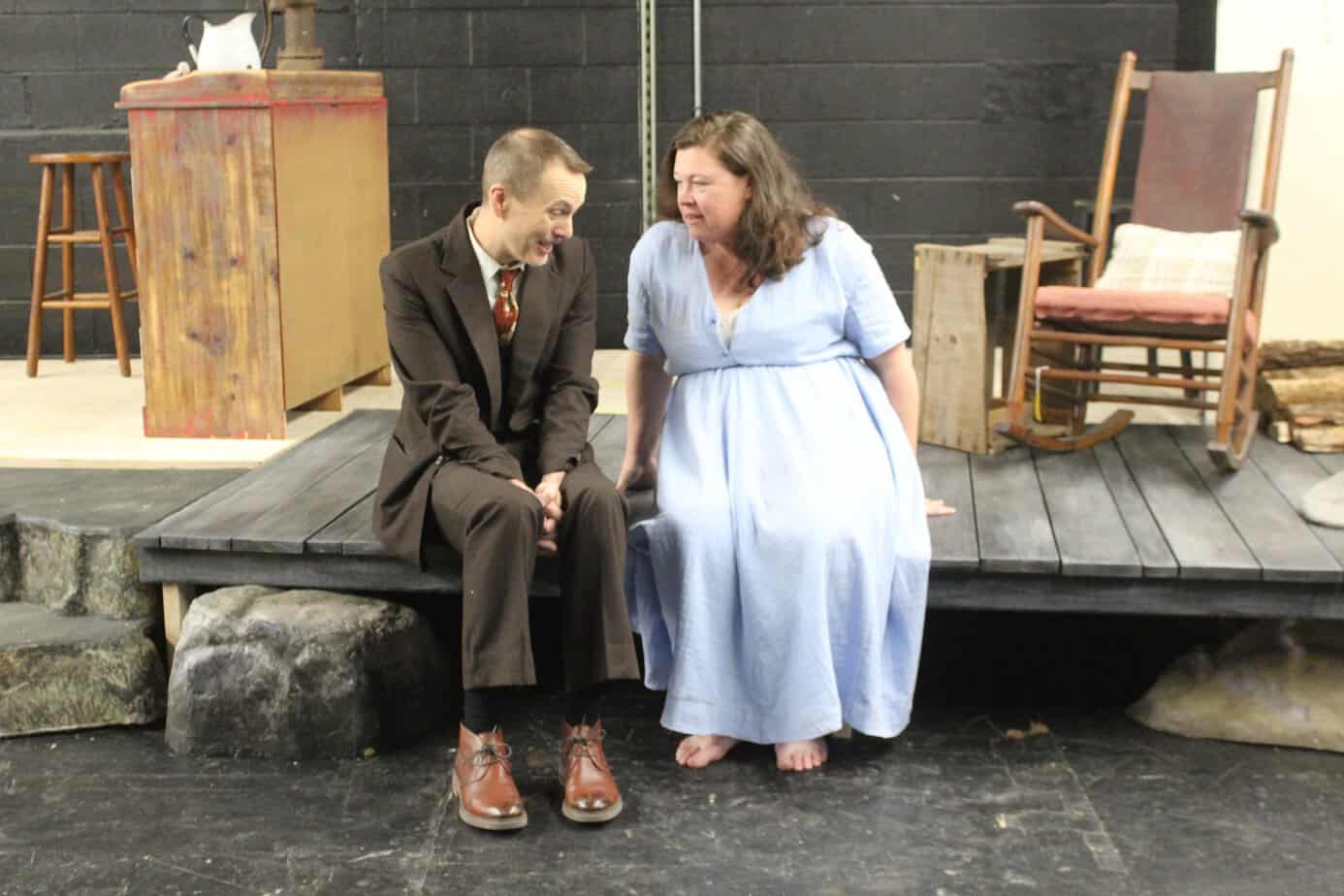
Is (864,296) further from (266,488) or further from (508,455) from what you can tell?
(266,488)

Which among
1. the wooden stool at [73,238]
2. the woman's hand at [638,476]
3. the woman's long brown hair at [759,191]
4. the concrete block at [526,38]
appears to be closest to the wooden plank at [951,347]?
the woman's hand at [638,476]

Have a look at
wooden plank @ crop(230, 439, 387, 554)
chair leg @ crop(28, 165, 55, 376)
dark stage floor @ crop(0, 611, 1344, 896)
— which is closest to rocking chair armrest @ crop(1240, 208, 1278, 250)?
dark stage floor @ crop(0, 611, 1344, 896)

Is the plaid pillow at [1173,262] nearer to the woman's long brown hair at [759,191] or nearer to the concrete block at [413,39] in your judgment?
the woman's long brown hair at [759,191]

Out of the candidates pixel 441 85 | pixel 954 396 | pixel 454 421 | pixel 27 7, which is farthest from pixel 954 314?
pixel 27 7

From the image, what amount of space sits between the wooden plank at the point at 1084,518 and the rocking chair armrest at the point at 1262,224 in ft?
2.08

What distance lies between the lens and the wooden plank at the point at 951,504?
3129 mm

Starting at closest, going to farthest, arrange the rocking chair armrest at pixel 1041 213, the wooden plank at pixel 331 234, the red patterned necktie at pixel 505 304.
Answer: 1. the red patterned necktie at pixel 505 304
2. the rocking chair armrest at pixel 1041 213
3. the wooden plank at pixel 331 234

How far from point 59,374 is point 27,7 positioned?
4.30ft

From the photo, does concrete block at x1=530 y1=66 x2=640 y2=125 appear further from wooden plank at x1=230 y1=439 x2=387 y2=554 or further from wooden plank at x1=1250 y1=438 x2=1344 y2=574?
wooden plank at x1=1250 y1=438 x2=1344 y2=574

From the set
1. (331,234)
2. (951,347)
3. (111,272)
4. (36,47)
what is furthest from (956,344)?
(36,47)

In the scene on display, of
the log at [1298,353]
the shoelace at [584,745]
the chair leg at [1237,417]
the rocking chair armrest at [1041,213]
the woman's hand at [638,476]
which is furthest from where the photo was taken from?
the log at [1298,353]

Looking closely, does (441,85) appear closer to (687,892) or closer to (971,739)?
(971,739)

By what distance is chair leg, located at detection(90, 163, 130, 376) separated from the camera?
5.28 m

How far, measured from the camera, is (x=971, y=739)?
324 cm
